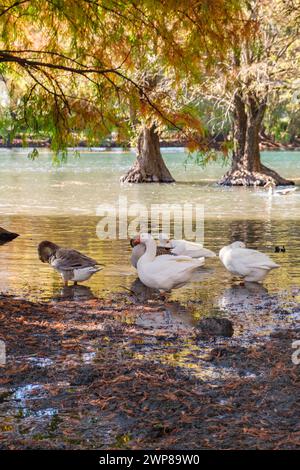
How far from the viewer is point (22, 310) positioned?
9742 mm

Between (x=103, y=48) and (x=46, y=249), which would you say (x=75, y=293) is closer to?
(x=46, y=249)

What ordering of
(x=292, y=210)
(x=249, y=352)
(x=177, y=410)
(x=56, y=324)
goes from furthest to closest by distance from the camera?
(x=292, y=210) < (x=56, y=324) < (x=249, y=352) < (x=177, y=410)

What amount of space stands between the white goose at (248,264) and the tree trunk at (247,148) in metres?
24.2

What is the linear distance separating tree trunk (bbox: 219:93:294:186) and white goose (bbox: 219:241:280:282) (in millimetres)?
24175

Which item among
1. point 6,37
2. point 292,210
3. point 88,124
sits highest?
point 6,37

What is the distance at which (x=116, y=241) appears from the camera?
16.8 metres

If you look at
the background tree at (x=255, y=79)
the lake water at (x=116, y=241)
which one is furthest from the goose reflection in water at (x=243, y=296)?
the background tree at (x=255, y=79)

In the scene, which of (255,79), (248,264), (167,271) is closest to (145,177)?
(255,79)

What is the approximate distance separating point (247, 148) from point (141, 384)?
30.5 meters

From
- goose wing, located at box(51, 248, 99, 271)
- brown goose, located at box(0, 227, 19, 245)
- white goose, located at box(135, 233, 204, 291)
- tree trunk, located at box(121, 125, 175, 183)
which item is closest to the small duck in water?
goose wing, located at box(51, 248, 99, 271)

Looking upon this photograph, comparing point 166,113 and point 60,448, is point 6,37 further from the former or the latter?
point 60,448

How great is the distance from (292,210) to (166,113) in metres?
14.0

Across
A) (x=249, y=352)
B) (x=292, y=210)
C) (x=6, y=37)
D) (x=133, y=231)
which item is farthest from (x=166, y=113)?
(x=292, y=210)

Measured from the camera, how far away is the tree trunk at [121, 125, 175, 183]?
39344 mm
